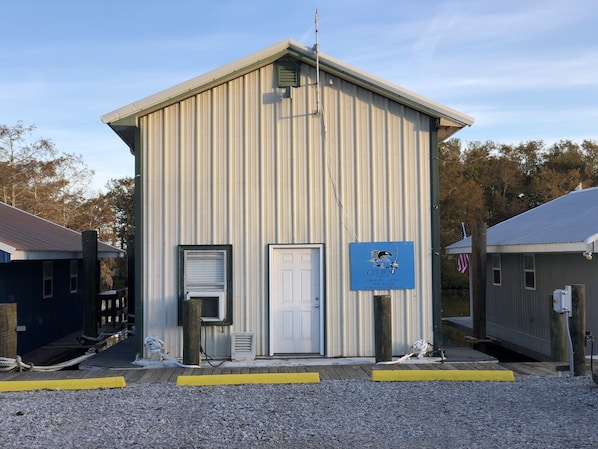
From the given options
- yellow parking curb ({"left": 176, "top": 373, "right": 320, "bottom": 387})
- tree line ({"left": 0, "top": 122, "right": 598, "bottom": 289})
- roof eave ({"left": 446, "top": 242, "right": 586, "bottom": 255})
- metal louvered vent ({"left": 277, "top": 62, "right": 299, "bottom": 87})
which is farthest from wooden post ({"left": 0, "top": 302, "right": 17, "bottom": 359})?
tree line ({"left": 0, "top": 122, "right": 598, "bottom": 289})

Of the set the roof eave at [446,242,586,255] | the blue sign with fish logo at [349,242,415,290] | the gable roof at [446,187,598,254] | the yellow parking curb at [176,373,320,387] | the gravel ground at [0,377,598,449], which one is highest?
the gable roof at [446,187,598,254]

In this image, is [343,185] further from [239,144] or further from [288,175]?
[239,144]

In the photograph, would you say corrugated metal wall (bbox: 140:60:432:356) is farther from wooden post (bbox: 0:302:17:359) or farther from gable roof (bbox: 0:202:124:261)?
gable roof (bbox: 0:202:124:261)

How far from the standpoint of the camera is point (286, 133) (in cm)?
1067

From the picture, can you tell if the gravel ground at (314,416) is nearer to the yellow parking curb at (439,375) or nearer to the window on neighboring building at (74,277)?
the yellow parking curb at (439,375)

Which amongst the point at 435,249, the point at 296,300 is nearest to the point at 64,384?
the point at 296,300

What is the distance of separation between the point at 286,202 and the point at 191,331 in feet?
8.43

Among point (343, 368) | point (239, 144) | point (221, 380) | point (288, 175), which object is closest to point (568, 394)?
point (343, 368)

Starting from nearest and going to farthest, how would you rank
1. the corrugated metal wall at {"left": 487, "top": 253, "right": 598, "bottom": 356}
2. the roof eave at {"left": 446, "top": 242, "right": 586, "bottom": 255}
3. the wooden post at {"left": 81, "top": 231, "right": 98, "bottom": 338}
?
the roof eave at {"left": 446, "top": 242, "right": 586, "bottom": 255} < the corrugated metal wall at {"left": 487, "top": 253, "right": 598, "bottom": 356} < the wooden post at {"left": 81, "top": 231, "right": 98, "bottom": 338}

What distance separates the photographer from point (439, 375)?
887cm

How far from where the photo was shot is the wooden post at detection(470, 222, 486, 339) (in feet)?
46.4

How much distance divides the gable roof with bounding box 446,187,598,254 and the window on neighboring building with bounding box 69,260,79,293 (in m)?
10.5

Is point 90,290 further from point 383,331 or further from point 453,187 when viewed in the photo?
point 453,187

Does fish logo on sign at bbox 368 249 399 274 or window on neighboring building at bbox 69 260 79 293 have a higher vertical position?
fish logo on sign at bbox 368 249 399 274
